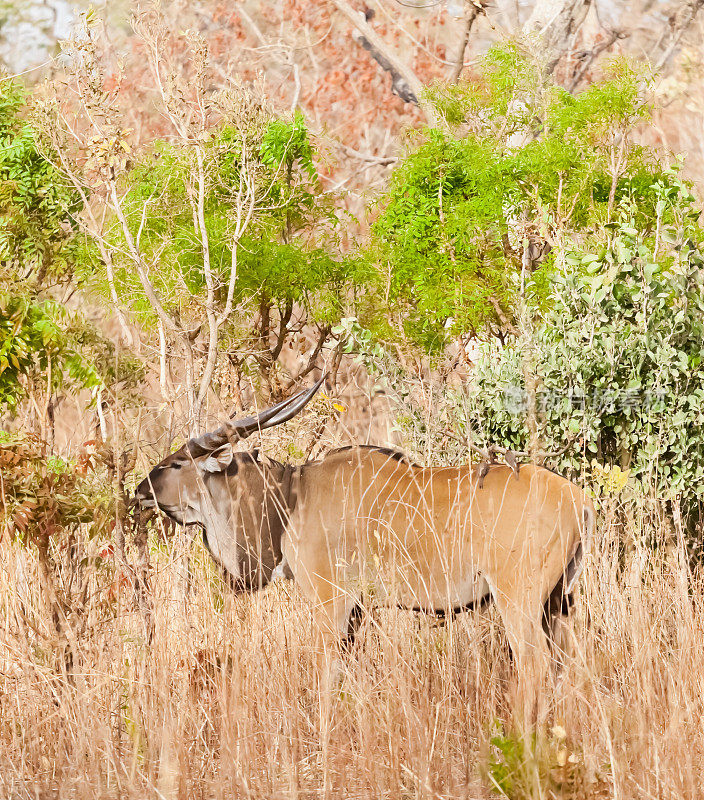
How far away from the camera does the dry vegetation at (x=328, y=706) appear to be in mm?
3018

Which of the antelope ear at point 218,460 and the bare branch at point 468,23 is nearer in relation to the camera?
the antelope ear at point 218,460

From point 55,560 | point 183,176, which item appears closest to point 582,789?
point 55,560

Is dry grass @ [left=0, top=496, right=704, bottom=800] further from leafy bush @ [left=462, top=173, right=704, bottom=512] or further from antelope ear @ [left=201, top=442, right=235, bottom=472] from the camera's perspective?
leafy bush @ [left=462, top=173, right=704, bottom=512]

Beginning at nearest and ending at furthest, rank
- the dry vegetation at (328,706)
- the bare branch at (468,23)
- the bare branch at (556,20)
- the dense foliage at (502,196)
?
the dry vegetation at (328,706) → the dense foliage at (502,196) → the bare branch at (556,20) → the bare branch at (468,23)

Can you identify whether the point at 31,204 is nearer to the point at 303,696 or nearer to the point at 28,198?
the point at 28,198

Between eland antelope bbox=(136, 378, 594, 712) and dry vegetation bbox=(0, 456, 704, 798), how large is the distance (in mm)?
124

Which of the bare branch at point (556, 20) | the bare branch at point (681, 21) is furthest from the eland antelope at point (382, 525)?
the bare branch at point (681, 21)

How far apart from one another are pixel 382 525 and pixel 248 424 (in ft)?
2.12

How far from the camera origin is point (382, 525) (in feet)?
13.5

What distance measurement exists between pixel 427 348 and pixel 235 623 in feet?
15.1

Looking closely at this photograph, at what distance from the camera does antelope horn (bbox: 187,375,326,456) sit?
13.8 feet

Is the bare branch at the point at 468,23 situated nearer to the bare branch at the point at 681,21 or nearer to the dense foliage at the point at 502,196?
the bare branch at the point at 681,21

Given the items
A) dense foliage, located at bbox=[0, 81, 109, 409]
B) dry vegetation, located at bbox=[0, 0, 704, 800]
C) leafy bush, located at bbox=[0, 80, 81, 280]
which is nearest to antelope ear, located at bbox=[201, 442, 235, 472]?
dry vegetation, located at bbox=[0, 0, 704, 800]

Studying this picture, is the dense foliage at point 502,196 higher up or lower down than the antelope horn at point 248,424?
higher up
